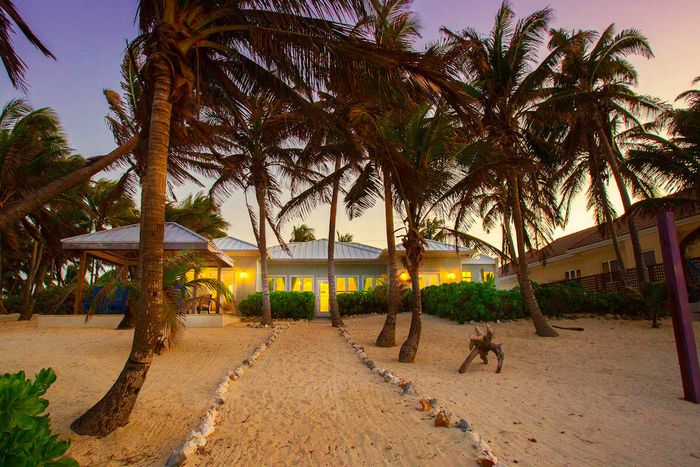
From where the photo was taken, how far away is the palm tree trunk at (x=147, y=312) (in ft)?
13.1

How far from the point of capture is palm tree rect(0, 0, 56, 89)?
5.10 metres

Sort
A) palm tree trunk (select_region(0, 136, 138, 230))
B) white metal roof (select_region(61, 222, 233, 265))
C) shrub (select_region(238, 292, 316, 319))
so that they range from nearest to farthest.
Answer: palm tree trunk (select_region(0, 136, 138, 230))
white metal roof (select_region(61, 222, 233, 265))
shrub (select_region(238, 292, 316, 319))

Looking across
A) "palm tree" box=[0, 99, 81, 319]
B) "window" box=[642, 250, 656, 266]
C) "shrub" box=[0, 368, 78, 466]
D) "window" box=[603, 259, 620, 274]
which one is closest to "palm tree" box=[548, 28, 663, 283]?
"window" box=[642, 250, 656, 266]

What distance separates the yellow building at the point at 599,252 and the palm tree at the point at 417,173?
5.91 meters

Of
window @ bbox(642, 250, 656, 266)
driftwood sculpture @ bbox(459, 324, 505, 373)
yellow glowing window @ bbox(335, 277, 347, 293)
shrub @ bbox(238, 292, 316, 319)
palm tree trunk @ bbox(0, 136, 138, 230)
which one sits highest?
palm tree trunk @ bbox(0, 136, 138, 230)

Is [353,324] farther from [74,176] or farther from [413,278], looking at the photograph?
[74,176]

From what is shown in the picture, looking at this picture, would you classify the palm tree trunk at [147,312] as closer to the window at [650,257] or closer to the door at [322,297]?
the door at [322,297]

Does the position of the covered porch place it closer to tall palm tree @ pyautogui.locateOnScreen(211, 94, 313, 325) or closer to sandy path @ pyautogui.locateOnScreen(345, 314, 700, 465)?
tall palm tree @ pyautogui.locateOnScreen(211, 94, 313, 325)

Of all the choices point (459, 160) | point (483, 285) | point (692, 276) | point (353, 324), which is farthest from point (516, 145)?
point (353, 324)

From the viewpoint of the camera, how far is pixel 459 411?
15.9 ft

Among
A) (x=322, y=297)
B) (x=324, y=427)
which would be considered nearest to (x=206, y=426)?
(x=324, y=427)

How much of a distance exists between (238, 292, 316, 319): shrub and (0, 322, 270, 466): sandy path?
6206 mm

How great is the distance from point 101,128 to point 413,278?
1021cm

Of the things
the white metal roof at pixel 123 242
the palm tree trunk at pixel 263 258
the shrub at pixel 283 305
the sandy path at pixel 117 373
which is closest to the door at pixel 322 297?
the shrub at pixel 283 305
